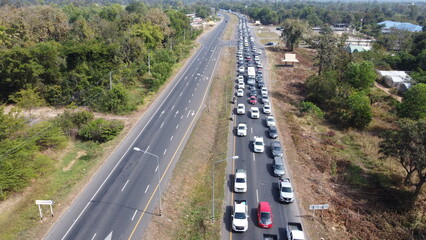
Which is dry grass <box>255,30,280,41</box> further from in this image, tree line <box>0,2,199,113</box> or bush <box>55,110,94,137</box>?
bush <box>55,110,94,137</box>

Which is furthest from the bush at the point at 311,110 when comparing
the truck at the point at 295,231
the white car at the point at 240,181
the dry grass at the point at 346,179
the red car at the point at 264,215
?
the truck at the point at 295,231

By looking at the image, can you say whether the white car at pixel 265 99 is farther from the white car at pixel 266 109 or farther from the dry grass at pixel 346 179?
the white car at pixel 266 109

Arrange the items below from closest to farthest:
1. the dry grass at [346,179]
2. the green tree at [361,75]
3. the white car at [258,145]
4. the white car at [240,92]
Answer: the dry grass at [346,179] < the white car at [258,145] < the green tree at [361,75] < the white car at [240,92]

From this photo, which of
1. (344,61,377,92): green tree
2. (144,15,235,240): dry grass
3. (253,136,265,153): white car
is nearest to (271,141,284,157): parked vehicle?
(253,136,265,153): white car

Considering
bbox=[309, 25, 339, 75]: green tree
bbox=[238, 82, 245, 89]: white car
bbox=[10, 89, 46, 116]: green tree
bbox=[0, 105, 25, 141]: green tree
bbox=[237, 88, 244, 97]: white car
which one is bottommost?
bbox=[237, 88, 244, 97]: white car

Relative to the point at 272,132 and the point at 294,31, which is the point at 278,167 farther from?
the point at 294,31

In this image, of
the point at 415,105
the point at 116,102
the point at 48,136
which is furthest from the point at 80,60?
the point at 415,105
